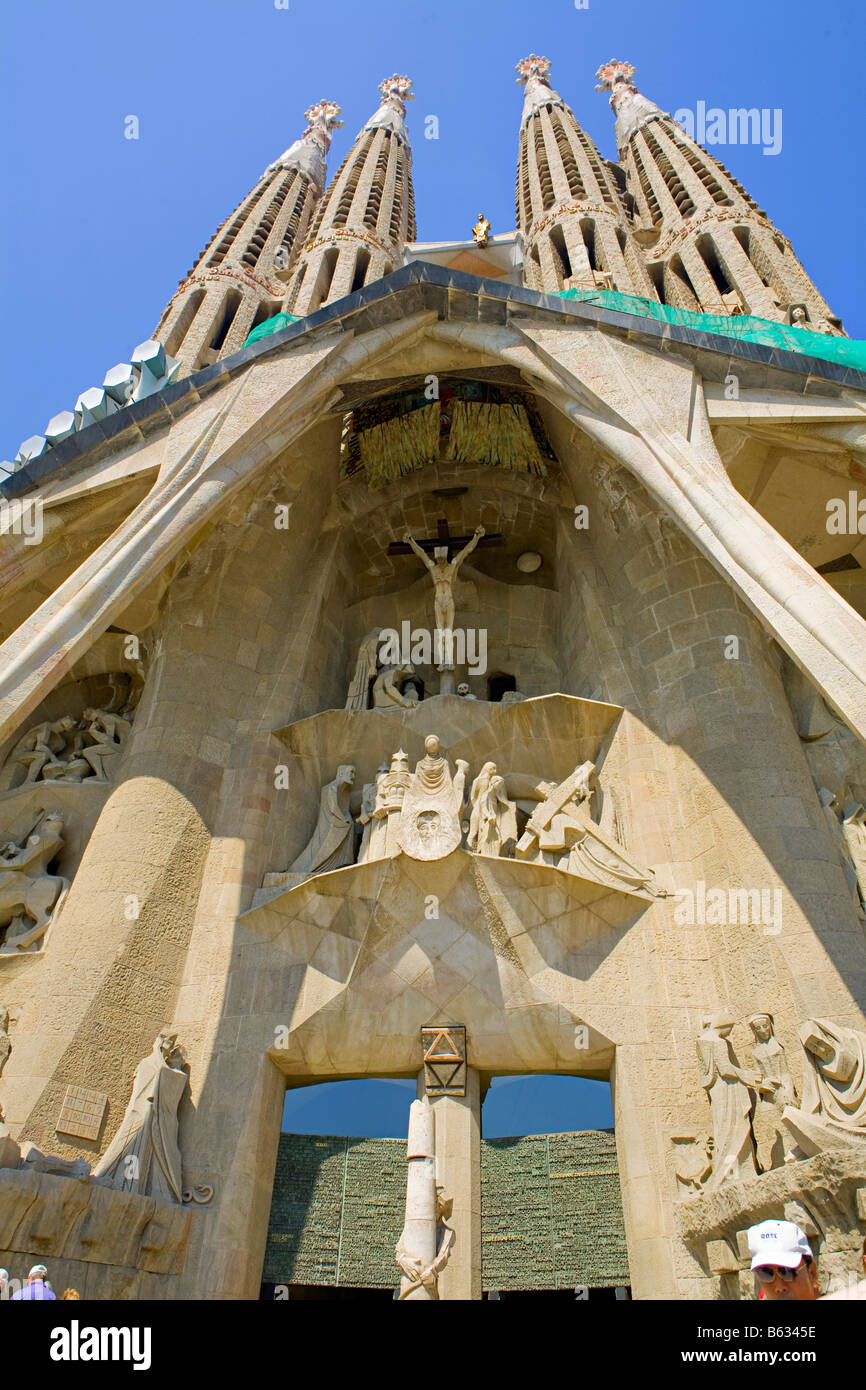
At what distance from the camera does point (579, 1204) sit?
747cm

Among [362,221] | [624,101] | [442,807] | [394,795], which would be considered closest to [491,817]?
[442,807]

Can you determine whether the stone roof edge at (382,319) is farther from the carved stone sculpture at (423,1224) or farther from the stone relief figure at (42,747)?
the carved stone sculpture at (423,1224)

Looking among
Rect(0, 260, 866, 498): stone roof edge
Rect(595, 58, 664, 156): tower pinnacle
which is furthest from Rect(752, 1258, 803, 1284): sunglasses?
Rect(595, 58, 664, 156): tower pinnacle

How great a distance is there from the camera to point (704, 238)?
747 inches

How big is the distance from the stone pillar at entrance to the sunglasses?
4.78 m

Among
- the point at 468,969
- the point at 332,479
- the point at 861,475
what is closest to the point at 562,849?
the point at 468,969

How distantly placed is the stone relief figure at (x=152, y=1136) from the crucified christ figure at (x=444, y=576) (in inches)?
210

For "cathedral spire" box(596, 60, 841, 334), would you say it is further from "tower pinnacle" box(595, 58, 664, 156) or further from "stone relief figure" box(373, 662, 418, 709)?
"stone relief figure" box(373, 662, 418, 709)

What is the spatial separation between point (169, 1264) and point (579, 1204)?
3205 mm

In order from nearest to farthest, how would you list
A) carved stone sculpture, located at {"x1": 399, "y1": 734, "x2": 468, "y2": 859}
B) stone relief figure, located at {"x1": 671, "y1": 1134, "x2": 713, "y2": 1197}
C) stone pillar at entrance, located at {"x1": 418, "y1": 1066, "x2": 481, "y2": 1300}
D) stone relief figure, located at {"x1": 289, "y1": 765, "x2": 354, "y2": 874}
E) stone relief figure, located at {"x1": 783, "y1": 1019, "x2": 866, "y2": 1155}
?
stone relief figure, located at {"x1": 783, "y1": 1019, "x2": 866, "y2": 1155}, stone relief figure, located at {"x1": 671, "y1": 1134, "x2": 713, "y2": 1197}, stone pillar at entrance, located at {"x1": 418, "y1": 1066, "x2": 481, "y2": 1300}, carved stone sculpture, located at {"x1": 399, "y1": 734, "x2": 468, "y2": 859}, stone relief figure, located at {"x1": 289, "y1": 765, "x2": 354, "y2": 874}

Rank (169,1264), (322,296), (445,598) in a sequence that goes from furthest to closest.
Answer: (322,296)
(445,598)
(169,1264)

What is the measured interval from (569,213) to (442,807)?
17538 millimetres

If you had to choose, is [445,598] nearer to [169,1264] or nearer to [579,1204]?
[579,1204]

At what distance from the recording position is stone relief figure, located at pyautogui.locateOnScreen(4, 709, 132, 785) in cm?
938
